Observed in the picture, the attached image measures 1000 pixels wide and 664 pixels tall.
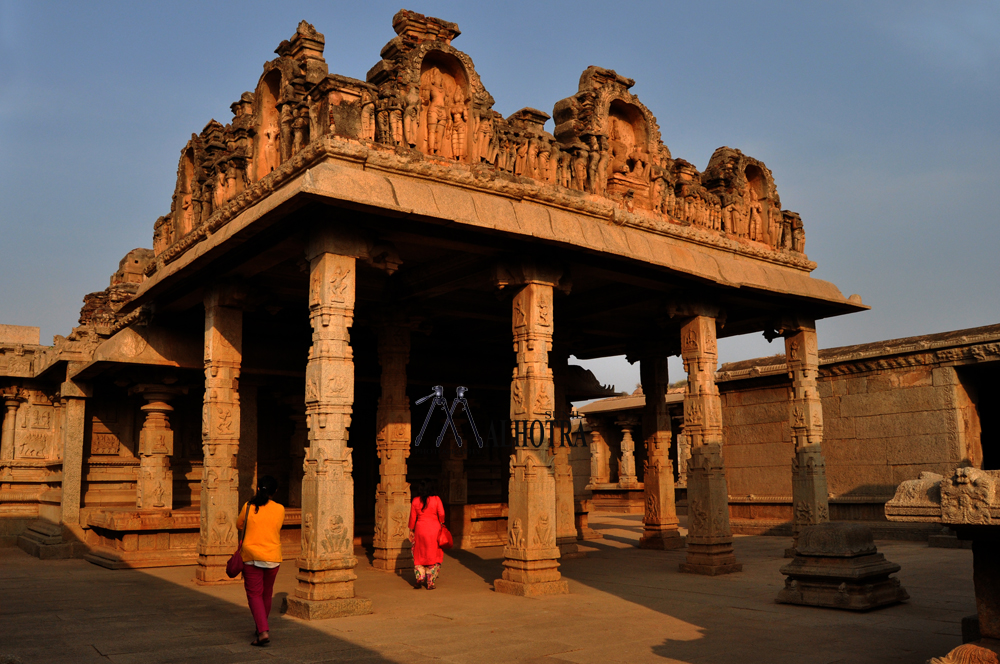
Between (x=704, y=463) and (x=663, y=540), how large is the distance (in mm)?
3884

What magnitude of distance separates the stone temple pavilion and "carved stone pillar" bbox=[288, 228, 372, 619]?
0.02 metres

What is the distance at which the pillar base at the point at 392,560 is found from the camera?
1173cm

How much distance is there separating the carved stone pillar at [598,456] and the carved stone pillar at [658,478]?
546 inches

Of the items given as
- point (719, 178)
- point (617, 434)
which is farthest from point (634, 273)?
point (617, 434)

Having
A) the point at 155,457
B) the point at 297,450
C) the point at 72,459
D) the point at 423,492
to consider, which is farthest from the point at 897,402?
the point at 72,459

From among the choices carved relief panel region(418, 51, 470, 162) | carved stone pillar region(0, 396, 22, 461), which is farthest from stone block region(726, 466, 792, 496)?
carved stone pillar region(0, 396, 22, 461)

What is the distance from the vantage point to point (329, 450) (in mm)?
8148

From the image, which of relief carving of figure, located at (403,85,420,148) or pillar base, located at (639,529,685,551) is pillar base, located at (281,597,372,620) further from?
pillar base, located at (639,529,685,551)

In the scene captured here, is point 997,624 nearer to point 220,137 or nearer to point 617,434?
point 220,137

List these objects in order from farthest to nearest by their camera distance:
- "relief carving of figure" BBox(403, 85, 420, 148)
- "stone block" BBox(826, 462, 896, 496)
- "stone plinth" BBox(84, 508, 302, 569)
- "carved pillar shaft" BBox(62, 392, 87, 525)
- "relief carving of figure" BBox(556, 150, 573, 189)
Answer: "stone block" BBox(826, 462, 896, 496)
"carved pillar shaft" BBox(62, 392, 87, 525)
"stone plinth" BBox(84, 508, 302, 569)
"relief carving of figure" BBox(556, 150, 573, 189)
"relief carving of figure" BBox(403, 85, 420, 148)

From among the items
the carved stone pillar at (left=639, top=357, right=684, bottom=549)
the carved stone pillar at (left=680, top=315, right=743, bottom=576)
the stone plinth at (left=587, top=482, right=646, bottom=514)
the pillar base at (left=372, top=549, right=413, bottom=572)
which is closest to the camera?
the carved stone pillar at (left=680, top=315, right=743, bottom=576)

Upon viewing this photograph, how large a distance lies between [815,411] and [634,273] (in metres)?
4.44

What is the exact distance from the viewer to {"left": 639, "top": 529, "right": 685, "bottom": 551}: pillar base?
49.4ft

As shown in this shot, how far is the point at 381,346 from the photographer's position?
12.4 m
